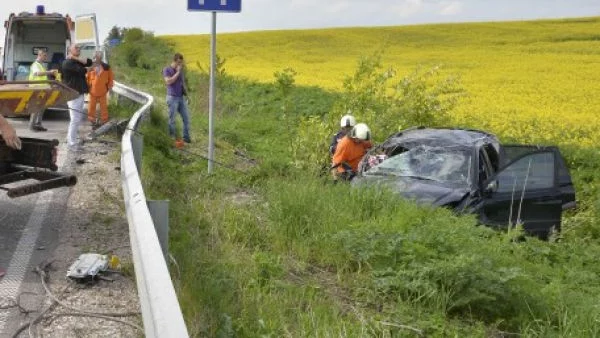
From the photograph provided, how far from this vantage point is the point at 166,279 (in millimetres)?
2891

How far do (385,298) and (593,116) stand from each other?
17.5 m

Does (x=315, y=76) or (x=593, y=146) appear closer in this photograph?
(x=593, y=146)

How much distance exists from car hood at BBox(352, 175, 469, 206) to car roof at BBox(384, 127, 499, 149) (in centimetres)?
99

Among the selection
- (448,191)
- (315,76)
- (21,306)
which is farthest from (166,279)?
(315,76)

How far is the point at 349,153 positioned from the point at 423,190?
6.22 ft

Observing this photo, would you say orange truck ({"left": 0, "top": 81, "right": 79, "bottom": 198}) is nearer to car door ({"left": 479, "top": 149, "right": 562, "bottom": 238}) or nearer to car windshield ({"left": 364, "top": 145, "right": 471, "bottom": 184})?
car windshield ({"left": 364, "top": 145, "right": 471, "bottom": 184})

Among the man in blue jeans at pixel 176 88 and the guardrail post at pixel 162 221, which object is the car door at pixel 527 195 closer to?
the guardrail post at pixel 162 221

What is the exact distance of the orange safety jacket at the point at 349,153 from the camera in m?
9.54

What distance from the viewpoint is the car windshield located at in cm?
829

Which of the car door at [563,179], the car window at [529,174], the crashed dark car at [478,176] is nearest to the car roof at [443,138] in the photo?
the crashed dark car at [478,176]

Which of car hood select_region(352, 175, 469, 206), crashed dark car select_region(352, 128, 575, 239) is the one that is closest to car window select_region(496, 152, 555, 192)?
crashed dark car select_region(352, 128, 575, 239)

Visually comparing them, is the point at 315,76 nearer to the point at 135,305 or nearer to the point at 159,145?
the point at 159,145

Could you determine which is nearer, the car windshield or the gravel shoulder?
the gravel shoulder

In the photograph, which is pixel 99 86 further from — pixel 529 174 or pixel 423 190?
pixel 529 174
